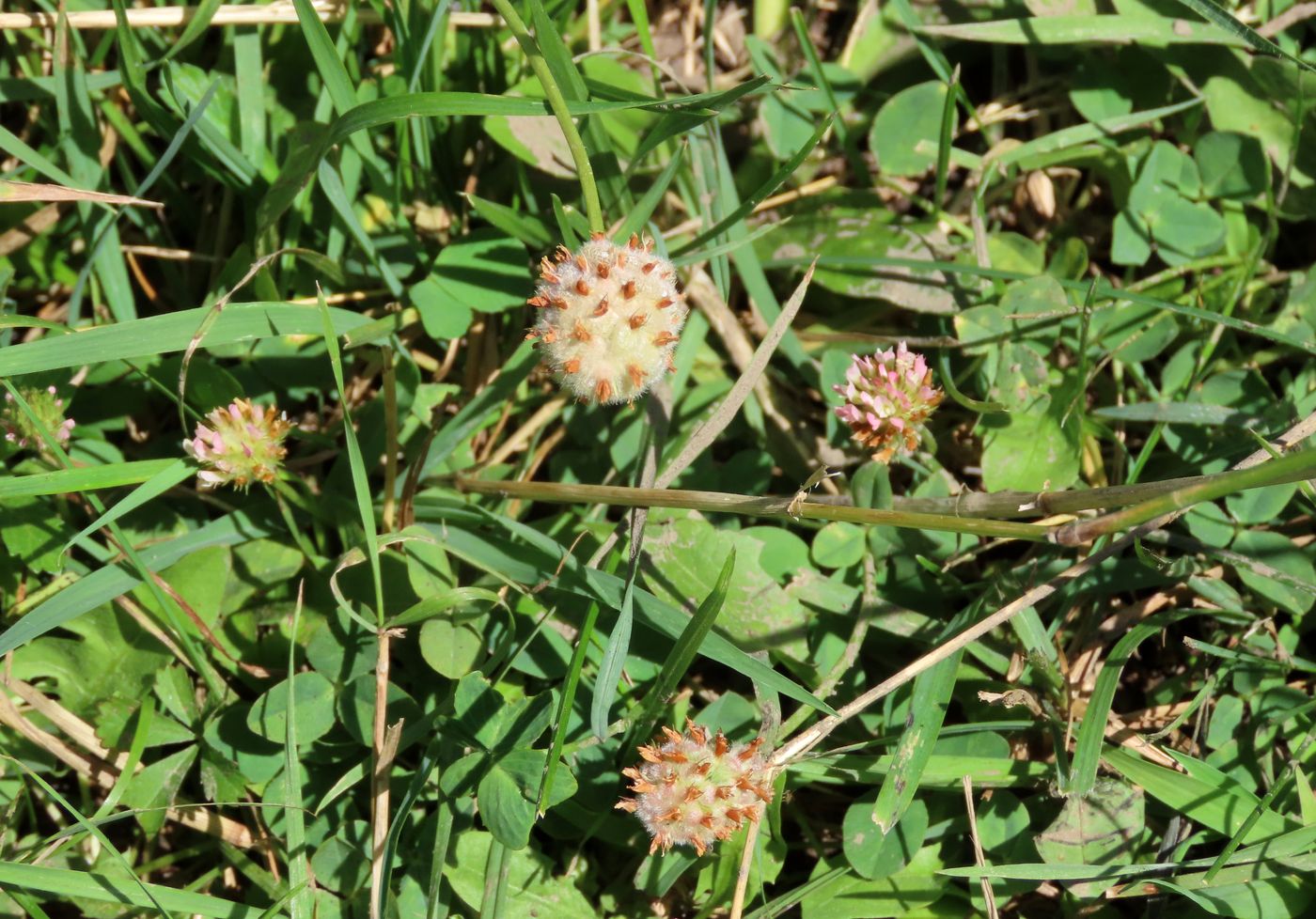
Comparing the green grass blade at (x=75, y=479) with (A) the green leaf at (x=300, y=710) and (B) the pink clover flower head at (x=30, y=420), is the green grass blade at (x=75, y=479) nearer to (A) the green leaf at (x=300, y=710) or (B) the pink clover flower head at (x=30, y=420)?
(B) the pink clover flower head at (x=30, y=420)

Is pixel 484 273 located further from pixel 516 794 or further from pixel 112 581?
pixel 516 794

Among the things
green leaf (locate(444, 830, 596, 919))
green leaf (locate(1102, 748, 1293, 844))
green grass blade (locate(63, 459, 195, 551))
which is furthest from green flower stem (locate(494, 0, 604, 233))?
green leaf (locate(1102, 748, 1293, 844))

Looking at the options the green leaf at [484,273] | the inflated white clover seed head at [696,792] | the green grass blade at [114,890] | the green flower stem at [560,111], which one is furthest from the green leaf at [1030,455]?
the green grass blade at [114,890]

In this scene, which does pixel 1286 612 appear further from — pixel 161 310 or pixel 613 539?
pixel 161 310

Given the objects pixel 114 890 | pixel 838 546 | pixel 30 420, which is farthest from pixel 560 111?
pixel 114 890

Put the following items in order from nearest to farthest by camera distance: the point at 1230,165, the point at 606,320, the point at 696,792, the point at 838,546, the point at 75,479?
1. the point at 606,320
2. the point at 696,792
3. the point at 75,479
4. the point at 838,546
5. the point at 1230,165

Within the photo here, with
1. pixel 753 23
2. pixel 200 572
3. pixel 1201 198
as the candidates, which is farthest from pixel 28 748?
pixel 1201 198
